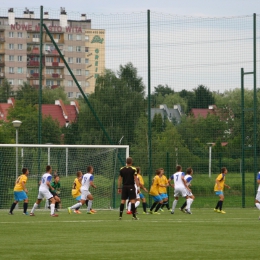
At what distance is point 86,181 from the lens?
2819cm

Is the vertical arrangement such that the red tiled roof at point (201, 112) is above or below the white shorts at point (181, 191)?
above

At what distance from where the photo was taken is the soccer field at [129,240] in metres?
12.3

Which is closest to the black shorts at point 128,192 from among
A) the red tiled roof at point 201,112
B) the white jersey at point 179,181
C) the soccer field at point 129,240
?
the soccer field at point 129,240

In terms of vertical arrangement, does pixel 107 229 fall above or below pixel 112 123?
below

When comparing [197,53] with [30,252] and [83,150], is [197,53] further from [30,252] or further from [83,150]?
[30,252]

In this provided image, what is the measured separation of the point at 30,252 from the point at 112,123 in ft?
68.9

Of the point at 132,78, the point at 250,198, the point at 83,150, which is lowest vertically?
the point at 250,198

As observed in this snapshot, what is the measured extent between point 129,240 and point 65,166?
1843cm

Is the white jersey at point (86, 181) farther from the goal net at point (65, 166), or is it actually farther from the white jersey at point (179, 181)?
the goal net at point (65, 166)

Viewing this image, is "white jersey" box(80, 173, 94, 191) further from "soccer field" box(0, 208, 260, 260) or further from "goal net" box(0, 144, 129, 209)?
"soccer field" box(0, 208, 260, 260)

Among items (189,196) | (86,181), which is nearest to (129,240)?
(86,181)

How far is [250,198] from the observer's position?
110ft

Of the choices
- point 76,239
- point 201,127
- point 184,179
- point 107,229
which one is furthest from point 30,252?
point 201,127

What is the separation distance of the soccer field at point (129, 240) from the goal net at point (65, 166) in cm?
1157
